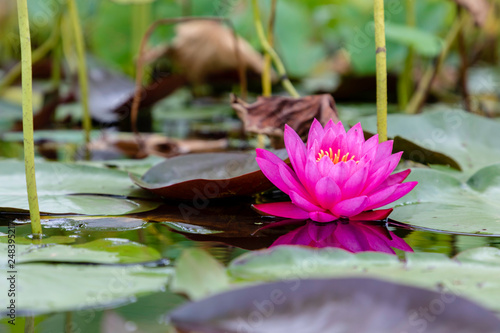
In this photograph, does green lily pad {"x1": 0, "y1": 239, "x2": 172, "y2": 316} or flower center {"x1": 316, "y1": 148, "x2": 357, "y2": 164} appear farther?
flower center {"x1": 316, "y1": 148, "x2": 357, "y2": 164}

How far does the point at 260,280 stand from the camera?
0.54m

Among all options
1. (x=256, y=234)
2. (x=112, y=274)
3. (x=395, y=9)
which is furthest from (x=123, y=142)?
(x=395, y=9)

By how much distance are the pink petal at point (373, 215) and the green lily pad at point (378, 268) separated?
178 millimetres

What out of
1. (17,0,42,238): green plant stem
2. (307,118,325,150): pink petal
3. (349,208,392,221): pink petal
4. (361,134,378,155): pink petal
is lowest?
(349,208,392,221): pink petal

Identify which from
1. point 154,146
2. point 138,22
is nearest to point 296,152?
point 154,146

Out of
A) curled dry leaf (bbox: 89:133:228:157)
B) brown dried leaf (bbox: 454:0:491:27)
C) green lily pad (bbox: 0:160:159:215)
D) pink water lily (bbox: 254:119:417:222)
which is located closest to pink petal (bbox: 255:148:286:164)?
pink water lily (bbox: 254:119:417:222)

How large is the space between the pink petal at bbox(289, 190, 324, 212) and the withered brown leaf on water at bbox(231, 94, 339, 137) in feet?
0.95

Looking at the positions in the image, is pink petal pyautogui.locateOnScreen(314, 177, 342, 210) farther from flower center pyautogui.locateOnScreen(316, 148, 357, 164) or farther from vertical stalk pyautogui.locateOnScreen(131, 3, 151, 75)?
vertical stalk pyautogui.locateOnScreen(131, 3, 151, 75)

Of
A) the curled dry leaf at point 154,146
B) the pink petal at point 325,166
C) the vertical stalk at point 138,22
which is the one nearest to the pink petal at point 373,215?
the pink petal at point 325,166

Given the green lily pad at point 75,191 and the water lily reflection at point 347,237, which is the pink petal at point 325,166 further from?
the green lily pad at point 75,191

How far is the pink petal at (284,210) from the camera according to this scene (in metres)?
0.80

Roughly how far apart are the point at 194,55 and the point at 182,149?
1.37 m

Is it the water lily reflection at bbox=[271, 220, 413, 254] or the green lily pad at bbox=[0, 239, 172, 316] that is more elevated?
the green lily pad at bbox=[0, 239, 172, 316]

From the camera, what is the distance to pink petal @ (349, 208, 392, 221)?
788 millimetres
